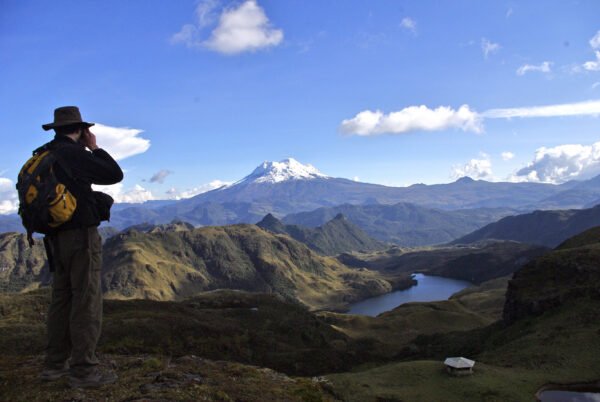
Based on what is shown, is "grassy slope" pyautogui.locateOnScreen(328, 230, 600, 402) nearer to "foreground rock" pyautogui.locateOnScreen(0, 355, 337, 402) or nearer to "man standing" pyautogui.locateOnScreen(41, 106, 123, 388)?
"foreground rock" pyautogui.locateOnScreen(0, 355, 337, 402)

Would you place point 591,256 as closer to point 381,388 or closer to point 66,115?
point 381,388

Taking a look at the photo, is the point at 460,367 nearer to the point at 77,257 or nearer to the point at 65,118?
the point at 77,257

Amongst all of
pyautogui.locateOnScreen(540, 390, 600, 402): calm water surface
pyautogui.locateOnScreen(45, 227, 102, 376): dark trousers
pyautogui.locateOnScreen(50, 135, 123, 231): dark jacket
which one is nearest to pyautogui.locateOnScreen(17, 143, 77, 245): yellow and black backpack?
pyautogui.locateOnScreen(50, 135, 123, 231): dark jacket

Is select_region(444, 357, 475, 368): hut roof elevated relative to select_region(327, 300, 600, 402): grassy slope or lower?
elevated

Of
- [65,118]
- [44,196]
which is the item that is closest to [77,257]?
[44,196]

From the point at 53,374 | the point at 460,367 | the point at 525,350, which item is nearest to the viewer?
the point at 53,374

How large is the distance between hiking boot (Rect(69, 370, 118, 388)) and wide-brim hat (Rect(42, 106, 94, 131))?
5.15 meters

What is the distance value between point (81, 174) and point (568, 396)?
22.9m

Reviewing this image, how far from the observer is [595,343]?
91.2 ft

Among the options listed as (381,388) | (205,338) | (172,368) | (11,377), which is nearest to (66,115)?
(11,377)

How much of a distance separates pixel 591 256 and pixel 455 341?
1696cm

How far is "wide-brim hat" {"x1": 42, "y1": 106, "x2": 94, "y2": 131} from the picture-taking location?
9.03m

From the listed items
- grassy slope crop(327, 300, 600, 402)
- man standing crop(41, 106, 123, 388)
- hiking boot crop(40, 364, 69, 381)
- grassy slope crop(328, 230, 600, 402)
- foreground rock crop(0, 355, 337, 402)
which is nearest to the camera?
foreground rock crop(0, 355, 337, 402)

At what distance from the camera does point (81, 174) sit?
8.80 meters
